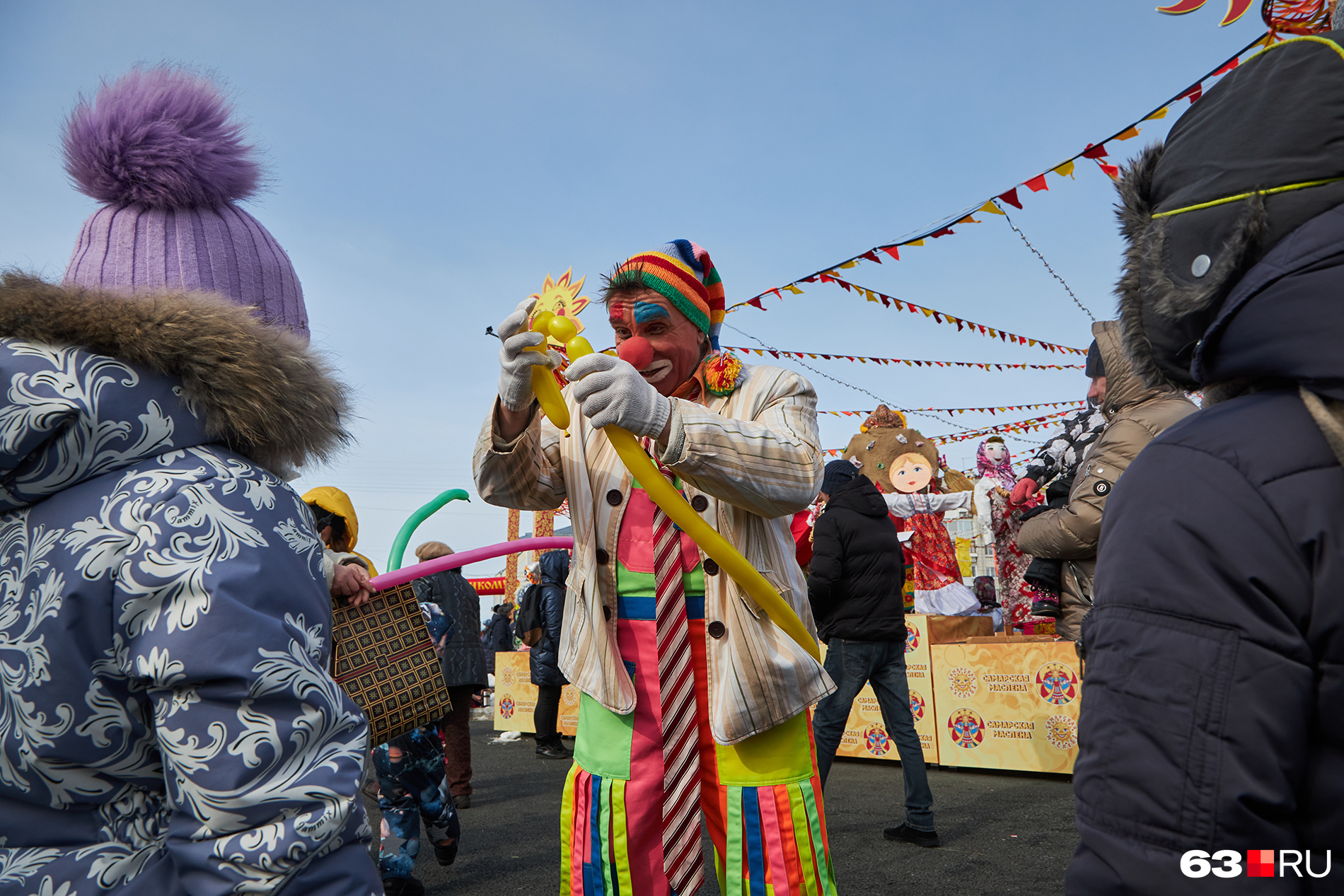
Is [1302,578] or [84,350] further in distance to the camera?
[84,350]

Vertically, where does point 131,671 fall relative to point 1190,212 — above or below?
below

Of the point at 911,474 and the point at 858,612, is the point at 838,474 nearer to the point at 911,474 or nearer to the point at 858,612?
the point at 858,612

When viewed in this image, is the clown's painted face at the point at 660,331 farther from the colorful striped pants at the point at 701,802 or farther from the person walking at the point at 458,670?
the person walking at the point at 458,670

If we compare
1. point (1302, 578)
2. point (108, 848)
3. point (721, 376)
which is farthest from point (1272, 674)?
point (721, 376)

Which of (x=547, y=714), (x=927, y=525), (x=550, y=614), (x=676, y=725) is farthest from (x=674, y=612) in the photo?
(x=927, y=525)

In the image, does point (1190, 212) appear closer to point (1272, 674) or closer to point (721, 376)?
point (1272, 674)

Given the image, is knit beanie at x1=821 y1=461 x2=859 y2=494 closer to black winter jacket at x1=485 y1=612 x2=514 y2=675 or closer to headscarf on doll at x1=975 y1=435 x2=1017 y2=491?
headscarf on doll at x1=975 y1=435 x2=1017 y2=491

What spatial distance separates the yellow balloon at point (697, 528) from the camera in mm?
1689

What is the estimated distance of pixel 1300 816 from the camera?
2.68 feet

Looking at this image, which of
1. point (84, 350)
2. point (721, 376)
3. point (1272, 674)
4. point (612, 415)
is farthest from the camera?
point (721, 376)

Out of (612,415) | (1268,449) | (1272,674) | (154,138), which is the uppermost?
(154,138)

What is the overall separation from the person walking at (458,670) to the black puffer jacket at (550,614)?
4.87 ft

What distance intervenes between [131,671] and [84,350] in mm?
399

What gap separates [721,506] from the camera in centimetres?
199
